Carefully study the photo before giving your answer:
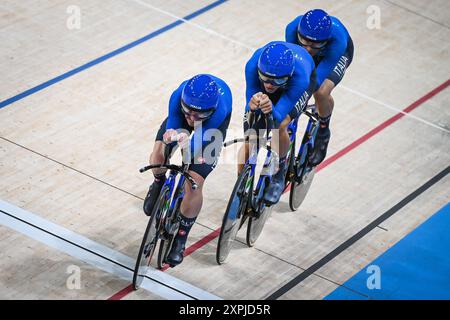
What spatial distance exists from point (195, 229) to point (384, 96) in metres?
3.12

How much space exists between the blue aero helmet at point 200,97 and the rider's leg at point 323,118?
66.1 inches

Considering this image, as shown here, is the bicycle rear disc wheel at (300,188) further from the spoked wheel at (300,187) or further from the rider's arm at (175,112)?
the rider's arm at (175,112)

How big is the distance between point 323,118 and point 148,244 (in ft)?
7.18

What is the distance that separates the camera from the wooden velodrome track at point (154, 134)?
24.8ft

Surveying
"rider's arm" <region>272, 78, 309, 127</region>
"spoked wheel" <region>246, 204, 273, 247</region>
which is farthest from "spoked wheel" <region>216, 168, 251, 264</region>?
"rider's arm" <region>272, 78, 309, 127</region>

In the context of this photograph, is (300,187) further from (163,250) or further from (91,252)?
(91,252)

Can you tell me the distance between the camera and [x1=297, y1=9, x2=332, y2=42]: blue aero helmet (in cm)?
782

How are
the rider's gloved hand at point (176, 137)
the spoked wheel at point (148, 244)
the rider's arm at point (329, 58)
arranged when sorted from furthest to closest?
1. the rider's arm at point (329, 58)
2. the spoked wheel at point (148, 244)
3. the rider's gloved hand at point (176, 137)

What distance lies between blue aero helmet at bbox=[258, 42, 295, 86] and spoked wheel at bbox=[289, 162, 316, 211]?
1.36 metres

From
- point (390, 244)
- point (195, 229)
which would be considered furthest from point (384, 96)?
point (195, 229)

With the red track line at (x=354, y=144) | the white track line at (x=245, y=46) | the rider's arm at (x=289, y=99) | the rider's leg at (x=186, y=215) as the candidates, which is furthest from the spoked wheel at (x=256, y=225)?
the white track line at (x=245, y=46)

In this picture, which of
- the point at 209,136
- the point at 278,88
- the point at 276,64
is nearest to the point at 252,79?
the point at 278,88

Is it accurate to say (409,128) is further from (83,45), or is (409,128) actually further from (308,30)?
(83,45)

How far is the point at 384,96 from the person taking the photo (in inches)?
404
